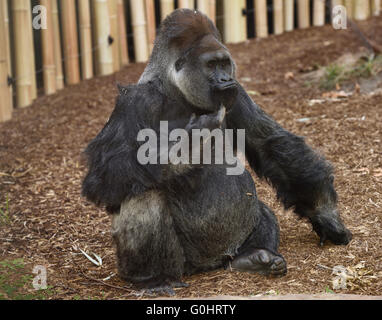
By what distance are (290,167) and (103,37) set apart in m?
5.34

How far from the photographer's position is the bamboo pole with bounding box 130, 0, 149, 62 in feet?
31.3

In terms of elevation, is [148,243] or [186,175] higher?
[186,175]

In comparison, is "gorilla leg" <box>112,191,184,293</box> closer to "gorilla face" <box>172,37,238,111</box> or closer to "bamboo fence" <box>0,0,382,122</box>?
"gorilla face" <box>172,37,238,111</box>

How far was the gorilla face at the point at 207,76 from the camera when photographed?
410cm

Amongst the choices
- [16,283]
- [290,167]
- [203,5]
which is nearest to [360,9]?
[203,5]

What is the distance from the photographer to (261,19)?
36.8 feet

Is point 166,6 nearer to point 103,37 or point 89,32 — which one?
point 103,37

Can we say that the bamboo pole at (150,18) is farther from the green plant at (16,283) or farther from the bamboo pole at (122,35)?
the green plant at (16,283)

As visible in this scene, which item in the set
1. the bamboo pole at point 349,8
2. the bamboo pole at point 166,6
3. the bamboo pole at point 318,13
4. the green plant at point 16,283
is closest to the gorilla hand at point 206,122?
the green plant at point 16,283

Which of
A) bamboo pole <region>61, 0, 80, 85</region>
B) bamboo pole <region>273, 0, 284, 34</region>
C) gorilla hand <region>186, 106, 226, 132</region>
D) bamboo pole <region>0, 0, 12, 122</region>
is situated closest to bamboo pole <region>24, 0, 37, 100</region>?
bamboo pole <region>0, 0, 12, 122</region>

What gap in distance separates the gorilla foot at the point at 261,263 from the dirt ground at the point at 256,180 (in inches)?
2.4

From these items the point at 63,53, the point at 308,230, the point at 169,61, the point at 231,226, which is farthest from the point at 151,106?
the point at 63,53
